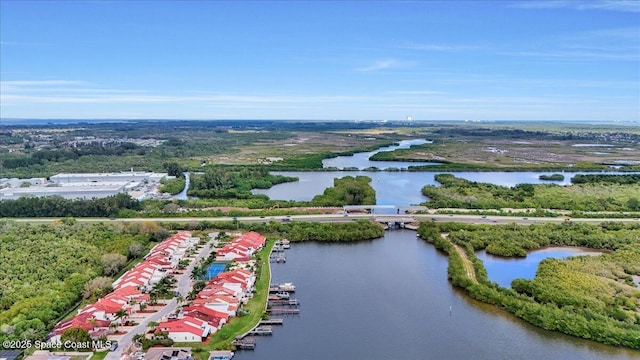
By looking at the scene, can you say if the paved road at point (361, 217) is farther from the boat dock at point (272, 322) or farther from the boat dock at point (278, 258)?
the boat dock at point (272, 322)

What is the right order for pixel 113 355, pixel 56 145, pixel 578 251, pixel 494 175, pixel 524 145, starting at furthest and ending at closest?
pixel 524 145
pixel 56 145
pixel 494 175
pixel 578 251
pixel 113 355

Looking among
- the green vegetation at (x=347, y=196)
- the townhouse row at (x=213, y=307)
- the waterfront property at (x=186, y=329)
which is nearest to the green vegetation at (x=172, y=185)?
the green vegetation at (x=347, y=196)

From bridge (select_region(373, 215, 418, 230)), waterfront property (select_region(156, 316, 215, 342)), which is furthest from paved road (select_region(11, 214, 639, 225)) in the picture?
waterfront property (select_region(156, 316, 215, 342))

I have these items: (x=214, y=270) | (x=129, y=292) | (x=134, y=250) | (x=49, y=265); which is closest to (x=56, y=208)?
(x=134, y=250)

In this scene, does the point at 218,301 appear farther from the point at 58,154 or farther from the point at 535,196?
the point at 58,154

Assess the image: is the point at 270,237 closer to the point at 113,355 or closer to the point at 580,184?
the point at 113,355

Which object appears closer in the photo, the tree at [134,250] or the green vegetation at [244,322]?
the green vegetation at [244,322]

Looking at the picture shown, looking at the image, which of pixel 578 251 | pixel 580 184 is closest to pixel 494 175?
pixel 580 184
